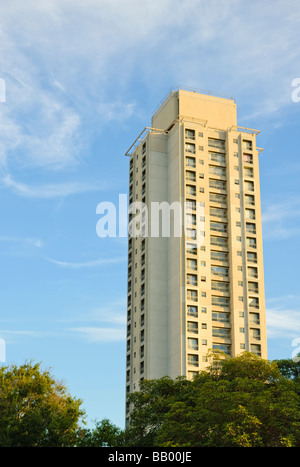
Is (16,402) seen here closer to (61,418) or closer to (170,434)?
(61,418)

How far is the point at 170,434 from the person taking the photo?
153 ft

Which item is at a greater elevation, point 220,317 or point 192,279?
point 192,279

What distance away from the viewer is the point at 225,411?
4503 centimetres

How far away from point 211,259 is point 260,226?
9522 millimetres

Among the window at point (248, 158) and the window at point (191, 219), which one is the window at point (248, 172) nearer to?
the window at point (248, 158)

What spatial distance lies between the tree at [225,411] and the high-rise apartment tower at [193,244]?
81.4 feet

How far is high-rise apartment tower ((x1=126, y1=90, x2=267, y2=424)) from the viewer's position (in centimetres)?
8425

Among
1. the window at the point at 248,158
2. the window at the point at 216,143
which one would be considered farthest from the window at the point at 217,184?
the window at the point at 216,143

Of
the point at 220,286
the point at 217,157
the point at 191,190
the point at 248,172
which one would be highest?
the point at 217,157

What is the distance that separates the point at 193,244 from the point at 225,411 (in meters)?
43.3

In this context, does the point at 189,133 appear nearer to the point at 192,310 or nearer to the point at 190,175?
the point at 190,175

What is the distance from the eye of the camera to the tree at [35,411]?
1965 inches

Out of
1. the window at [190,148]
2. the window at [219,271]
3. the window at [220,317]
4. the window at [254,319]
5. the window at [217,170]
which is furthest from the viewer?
the window at [217,170]

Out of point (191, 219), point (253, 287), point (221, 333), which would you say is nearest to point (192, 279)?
point (221, 333)
